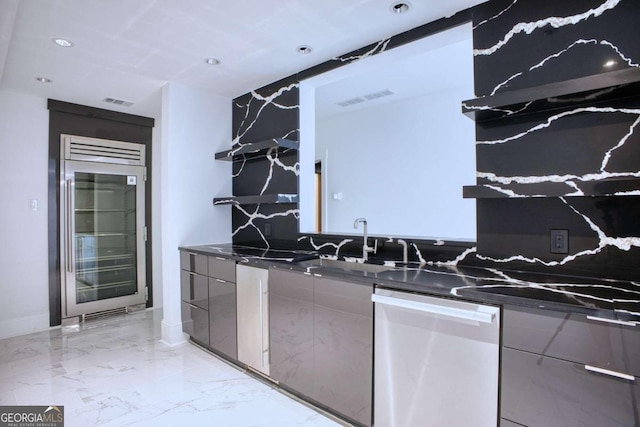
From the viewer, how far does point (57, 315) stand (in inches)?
151

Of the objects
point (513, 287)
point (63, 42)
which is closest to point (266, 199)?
point (63, 42)

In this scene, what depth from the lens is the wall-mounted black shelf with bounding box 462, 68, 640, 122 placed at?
149cm

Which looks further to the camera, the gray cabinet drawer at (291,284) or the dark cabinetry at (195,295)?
the dark cabinetry at (195,295)

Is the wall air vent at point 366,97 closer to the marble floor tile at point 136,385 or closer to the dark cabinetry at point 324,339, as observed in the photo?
the dark cabinetry at point 324,339

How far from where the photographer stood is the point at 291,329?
2326 mm

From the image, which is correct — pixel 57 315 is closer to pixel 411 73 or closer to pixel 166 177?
pixel 166 177

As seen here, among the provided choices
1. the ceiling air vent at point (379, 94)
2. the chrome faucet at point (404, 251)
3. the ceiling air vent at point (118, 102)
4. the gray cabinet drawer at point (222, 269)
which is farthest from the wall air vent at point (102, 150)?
the chrome faucet at point (404, 251)

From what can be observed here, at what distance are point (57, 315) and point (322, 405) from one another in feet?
11.0

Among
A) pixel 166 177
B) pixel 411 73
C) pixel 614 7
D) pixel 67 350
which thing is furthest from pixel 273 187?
pixel 614 7

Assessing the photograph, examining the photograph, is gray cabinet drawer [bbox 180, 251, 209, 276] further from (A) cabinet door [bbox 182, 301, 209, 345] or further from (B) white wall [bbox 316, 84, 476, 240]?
(B) white wall [bbox 316, 84, 476, 240]

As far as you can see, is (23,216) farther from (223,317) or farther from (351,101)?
(351,101)

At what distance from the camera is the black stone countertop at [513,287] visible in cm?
128

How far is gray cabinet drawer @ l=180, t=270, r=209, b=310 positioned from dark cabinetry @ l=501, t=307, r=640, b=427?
7.92 ft

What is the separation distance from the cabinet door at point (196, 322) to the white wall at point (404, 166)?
8.22 feet
